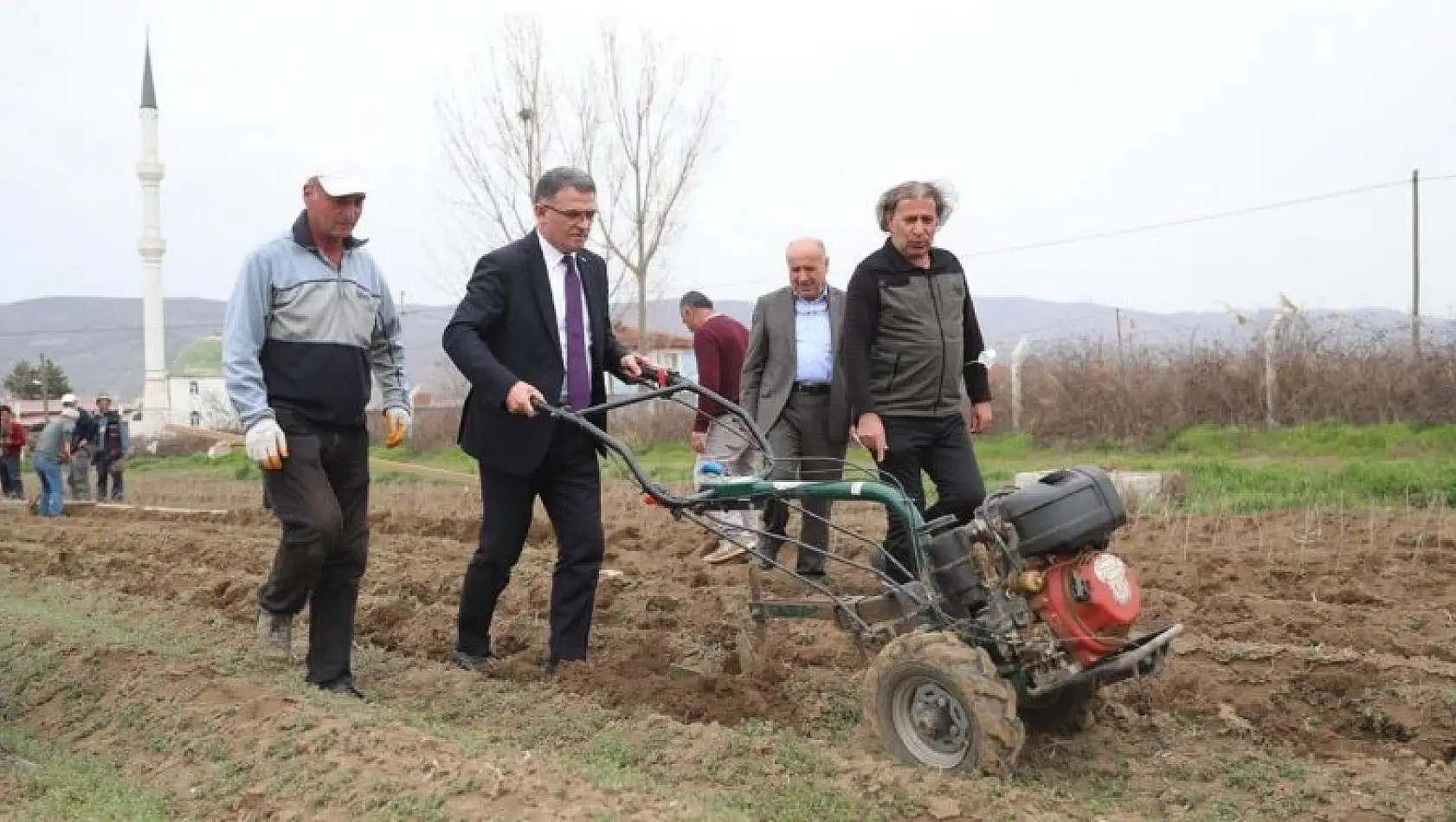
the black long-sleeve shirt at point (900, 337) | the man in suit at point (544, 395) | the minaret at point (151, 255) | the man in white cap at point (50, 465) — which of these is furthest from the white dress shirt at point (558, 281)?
the minaret at point (151, 255)

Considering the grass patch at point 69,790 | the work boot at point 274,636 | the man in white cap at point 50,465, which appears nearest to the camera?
the grass patch at point 69,790

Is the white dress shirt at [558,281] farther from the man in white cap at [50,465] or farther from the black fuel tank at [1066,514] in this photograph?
the man in white cap at [50,465]

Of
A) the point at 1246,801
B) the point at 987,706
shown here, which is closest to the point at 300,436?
the point at 987,706

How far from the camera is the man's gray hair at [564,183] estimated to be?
534cm

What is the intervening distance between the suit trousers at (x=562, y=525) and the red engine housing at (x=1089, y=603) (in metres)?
1.99

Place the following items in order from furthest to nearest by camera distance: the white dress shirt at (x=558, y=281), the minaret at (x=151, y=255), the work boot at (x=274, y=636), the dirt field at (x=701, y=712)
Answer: the minaret at (x=151, y=255) → the work boot at (x=274, y=636) → the white dress shirt at (x=558, y=281) → the dirt field at (x=701, y=712)

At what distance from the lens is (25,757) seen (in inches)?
188

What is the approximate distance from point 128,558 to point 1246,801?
807 centimetres

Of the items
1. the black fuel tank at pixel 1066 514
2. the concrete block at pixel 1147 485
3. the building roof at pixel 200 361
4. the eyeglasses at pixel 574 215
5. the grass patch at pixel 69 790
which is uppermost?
the building roof at pixel 200 361

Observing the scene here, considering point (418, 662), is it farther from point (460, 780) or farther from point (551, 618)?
point (460, 780)

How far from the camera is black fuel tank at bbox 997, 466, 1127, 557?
4008 mm

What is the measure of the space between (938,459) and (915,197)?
101 cm

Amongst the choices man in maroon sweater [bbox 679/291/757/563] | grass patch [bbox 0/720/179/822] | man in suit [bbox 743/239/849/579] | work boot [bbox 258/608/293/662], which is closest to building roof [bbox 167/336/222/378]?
man in maroon sweater [bbox 679/291/757/563]

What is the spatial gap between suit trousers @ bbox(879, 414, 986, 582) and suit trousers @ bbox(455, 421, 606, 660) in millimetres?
1136
